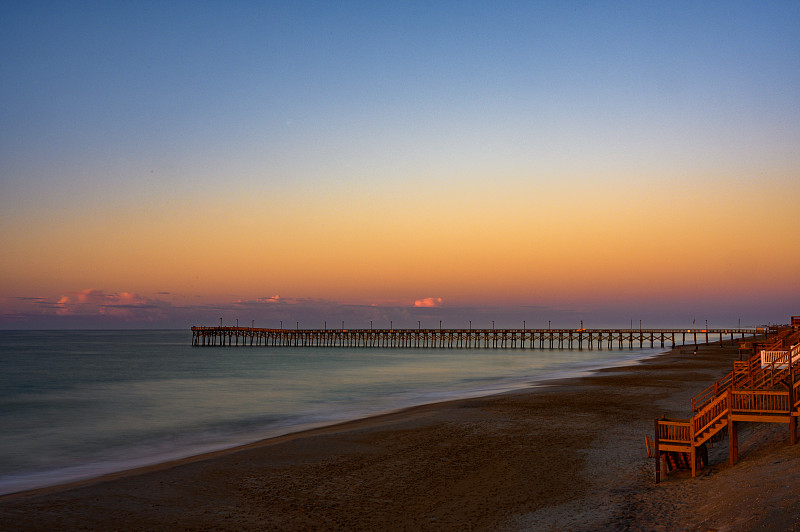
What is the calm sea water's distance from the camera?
22641 mm

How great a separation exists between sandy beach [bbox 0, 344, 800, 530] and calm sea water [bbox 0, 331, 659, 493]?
4979mm

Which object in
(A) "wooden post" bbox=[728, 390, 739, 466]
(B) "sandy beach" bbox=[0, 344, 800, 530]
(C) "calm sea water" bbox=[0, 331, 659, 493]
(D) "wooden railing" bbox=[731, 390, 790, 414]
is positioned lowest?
(C) "calm sea water" bbox=[0, 331, 659, 493]

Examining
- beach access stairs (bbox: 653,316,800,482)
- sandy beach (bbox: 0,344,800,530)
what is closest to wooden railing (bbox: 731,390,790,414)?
beach access stairs (bbox: 653,316,800,482)

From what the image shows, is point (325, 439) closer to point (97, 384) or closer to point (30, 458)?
point (30, 458)

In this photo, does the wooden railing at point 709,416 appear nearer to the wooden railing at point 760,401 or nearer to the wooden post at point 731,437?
the wooden post at point 731,437

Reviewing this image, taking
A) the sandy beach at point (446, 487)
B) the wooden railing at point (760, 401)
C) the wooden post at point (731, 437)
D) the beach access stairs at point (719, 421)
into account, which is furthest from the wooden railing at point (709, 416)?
the sandy beach at point (446, 487)

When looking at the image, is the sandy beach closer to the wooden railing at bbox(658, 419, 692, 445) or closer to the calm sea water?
the wooden railing at bbox(658, 419, 692, 445)

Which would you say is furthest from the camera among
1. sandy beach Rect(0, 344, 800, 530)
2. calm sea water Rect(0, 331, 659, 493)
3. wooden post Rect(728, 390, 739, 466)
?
calm sea water Rect(0, 331, 659, 493)

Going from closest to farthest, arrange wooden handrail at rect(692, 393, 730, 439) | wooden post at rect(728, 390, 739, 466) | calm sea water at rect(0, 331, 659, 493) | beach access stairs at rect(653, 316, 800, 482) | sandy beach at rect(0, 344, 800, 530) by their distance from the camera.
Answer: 1. sandy beach at rect(0, 344, 800, 530)
2. beach access stairs at rect(653, 316, 800, 482)
3. wooden post at rect(728, 390, 739, 466)
4. wooden handrail at rect(692, 393, 730, 439)
5. calm sea water at rect(0, 331, 659, 493)

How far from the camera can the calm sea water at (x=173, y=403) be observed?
22641mm

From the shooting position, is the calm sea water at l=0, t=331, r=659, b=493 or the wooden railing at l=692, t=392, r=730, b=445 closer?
the wooden railing at l=692, t=392, r=730, b=445

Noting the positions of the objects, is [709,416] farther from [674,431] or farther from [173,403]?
[173,403]

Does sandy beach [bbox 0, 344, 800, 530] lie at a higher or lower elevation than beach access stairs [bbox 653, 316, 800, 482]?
lower

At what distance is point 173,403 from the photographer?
38688mm
